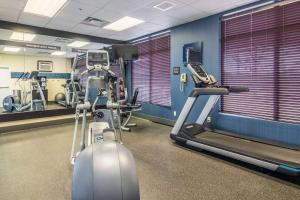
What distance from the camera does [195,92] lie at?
350cm

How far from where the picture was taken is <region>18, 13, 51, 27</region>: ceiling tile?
165 inches

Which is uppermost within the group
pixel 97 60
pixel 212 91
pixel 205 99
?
pixel 97 60

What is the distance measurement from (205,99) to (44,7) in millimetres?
3853

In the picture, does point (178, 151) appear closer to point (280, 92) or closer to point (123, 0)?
point (280, 92)

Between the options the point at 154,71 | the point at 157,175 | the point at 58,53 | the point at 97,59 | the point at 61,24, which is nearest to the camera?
the point at 157,175

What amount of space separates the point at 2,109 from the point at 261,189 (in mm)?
5461

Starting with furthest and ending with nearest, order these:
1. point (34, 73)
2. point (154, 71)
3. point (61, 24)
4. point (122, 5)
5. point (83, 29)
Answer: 1. point (154, 71)
2. point (83, 29)
3. point (34, 73)
4. point (61, 24)
5. point (122, 5)

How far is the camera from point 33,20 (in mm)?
4438

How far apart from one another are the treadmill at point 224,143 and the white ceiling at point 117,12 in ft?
2.95

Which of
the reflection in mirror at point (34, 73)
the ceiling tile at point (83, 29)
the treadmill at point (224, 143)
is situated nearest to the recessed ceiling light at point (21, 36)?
the reflection in mirror at point (34, 73)

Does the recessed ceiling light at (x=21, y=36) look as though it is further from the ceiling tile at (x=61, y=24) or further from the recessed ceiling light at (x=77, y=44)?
the recessed ceiling light at (x=77, y=44)

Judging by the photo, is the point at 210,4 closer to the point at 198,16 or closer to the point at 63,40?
the point at 198,16

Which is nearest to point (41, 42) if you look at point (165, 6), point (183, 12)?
point (165, 6)

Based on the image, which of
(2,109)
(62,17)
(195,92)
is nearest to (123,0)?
(62,17)
